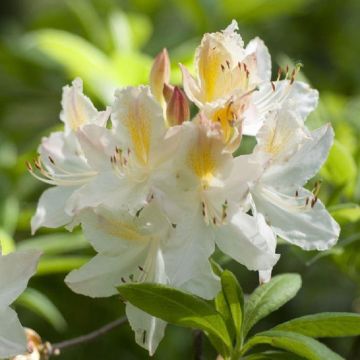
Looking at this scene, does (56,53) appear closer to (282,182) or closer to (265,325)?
(265,325)

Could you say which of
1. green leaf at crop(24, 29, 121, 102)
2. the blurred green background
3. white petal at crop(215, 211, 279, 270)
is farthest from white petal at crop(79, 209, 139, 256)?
green leaf at crop(24, 29, 121, 102)

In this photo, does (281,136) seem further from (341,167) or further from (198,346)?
(341,167)

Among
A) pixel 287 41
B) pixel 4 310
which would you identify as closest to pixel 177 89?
pixel 4 310

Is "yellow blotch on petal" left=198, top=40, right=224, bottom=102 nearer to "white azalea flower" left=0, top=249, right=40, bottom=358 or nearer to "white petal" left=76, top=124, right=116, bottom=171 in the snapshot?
"white petal" left=76, top=124, right=116, bottom=171

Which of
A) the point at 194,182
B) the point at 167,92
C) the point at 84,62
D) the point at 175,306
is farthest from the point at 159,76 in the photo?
the point at 84,62

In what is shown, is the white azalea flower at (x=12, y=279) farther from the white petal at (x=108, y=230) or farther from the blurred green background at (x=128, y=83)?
the blurred green background at (x=128, y=83)

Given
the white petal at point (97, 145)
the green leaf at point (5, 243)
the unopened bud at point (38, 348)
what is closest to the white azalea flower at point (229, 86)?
the white petal at point (97, 145)

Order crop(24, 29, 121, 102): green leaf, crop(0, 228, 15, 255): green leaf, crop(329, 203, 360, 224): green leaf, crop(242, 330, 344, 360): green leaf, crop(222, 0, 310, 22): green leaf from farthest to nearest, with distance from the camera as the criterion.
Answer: crop(222, 0, 310, 22): green leaf
crop(24, 29, 121, 102): green leaf
crop(0, 228, 15, 255): green leaf
crop(329, 203, 360, 224): green leaf
crop(242, 330, 344, 360): green leaf
